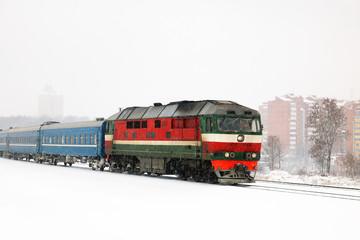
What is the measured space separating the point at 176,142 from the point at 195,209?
1267 centimetres

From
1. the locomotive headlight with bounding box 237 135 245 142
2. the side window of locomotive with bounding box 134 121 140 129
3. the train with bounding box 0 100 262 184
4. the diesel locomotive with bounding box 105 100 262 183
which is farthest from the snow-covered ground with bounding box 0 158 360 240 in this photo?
the side window of locomotive with bounding box 134 121 140 129

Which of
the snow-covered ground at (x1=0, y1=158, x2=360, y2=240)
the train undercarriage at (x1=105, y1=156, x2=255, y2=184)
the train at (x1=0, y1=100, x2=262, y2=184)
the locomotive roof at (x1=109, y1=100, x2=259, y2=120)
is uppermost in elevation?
the locomotive roof at (x1=109, y1=100, x2=259, y2=120)

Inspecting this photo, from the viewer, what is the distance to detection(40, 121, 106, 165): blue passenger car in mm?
39469

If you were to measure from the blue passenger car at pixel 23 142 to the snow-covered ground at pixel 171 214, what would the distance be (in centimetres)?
3698

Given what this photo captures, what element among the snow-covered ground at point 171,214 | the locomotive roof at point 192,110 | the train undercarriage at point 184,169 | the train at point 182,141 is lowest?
the snow-covered ground at point 171,214

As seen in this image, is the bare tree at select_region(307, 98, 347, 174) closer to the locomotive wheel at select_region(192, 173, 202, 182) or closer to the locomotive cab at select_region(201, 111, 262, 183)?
the locomotive cab at select_region(201, 111, 262, 183)

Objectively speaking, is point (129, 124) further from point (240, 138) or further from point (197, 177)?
point (240, 138)

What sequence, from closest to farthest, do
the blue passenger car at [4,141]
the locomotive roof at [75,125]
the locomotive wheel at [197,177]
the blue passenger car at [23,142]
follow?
the locomotive wheel at [197,177] < the locomotive roof at [75,125] < the blue passenger car at [23,142] < the blue passenger car at [4,141]

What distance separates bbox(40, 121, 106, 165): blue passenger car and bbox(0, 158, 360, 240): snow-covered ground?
18.3 meters

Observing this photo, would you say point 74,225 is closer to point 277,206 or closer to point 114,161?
point 277,206

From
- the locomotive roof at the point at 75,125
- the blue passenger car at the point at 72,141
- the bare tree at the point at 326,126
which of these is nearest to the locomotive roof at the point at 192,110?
the blue passenger car at the point at 72,141

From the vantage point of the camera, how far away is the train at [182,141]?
25.1m

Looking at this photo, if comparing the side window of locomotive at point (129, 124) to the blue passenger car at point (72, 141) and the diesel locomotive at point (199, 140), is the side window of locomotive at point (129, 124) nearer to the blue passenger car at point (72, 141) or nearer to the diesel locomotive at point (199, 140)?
the diesel locomotive at point (199, 140)

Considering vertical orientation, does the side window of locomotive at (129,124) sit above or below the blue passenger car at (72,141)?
above
